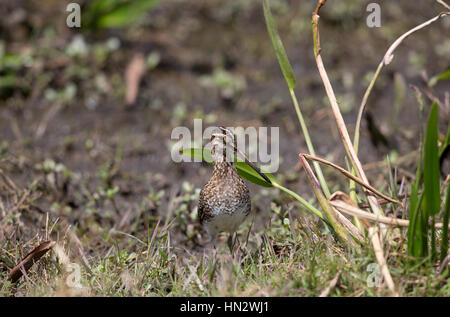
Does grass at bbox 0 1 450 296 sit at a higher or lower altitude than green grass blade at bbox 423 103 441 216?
lower

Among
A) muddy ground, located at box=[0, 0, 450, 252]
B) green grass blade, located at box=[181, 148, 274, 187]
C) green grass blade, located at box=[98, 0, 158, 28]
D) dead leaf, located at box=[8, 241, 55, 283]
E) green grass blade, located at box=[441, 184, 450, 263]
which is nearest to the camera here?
green grass blade, located at box=[441, 184, 450, 263]

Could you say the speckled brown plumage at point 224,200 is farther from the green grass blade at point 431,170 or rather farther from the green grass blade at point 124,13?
the green grass blade at point 124,13

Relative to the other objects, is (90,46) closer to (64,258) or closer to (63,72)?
(63,72)

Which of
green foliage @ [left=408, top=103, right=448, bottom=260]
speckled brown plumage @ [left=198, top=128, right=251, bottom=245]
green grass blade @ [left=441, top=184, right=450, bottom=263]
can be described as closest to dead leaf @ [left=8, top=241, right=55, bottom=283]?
speckled brown plumage @ [left=198, top=128, right=251, bottom=245]

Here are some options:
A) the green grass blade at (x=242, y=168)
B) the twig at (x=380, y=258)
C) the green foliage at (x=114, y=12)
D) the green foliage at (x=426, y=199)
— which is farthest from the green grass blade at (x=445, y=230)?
the green foliage at (x=114, y=12)

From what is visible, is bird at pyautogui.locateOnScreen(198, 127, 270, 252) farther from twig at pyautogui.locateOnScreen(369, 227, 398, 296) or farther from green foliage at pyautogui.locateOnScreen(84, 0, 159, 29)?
green foliage at pyautogui.locateOnScreen(84, 0, 159, 29)

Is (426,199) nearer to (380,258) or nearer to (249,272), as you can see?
(380,258)
